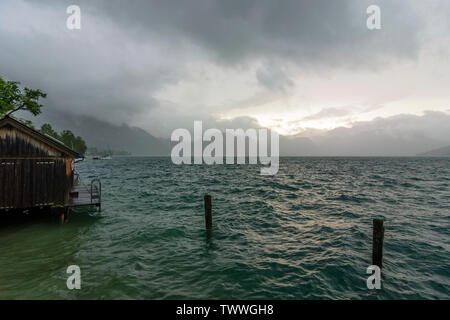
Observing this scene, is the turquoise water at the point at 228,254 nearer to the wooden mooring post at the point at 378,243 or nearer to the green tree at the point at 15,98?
the wooden mooring post at the point at 378,243

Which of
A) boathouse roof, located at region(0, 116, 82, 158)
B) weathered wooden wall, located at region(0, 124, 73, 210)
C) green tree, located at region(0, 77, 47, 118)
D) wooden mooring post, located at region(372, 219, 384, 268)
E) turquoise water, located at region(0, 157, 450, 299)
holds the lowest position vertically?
turquoise water, located at region(0, 157, 450, 299)

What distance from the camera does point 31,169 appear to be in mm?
14781

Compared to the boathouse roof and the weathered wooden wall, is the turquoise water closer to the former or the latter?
the weathered wooden wall

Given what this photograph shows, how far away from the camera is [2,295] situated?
7.95 m

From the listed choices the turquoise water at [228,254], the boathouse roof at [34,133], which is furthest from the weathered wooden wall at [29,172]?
the turquoise water at [228,254]

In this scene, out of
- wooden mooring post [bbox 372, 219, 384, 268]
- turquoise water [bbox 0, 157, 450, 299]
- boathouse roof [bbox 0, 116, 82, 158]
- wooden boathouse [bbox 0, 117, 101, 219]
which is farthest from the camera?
wooden boathouse [bbox 0, 117, 101, 219]

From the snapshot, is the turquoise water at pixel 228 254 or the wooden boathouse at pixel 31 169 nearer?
the turquoise water at pixel 228 254

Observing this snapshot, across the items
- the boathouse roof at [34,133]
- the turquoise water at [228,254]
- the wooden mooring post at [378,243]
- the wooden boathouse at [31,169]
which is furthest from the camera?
the wooden boathouse at [31,169]

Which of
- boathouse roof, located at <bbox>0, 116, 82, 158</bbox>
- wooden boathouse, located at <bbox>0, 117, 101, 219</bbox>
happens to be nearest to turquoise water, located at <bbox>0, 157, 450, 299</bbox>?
wooden boathouse, located at <bbox>0, 117, 101, 219</bbox>

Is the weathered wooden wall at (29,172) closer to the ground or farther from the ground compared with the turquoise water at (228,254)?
farther from the ground

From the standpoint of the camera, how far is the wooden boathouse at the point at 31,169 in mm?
14141

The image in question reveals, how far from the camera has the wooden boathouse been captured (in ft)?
46.4
